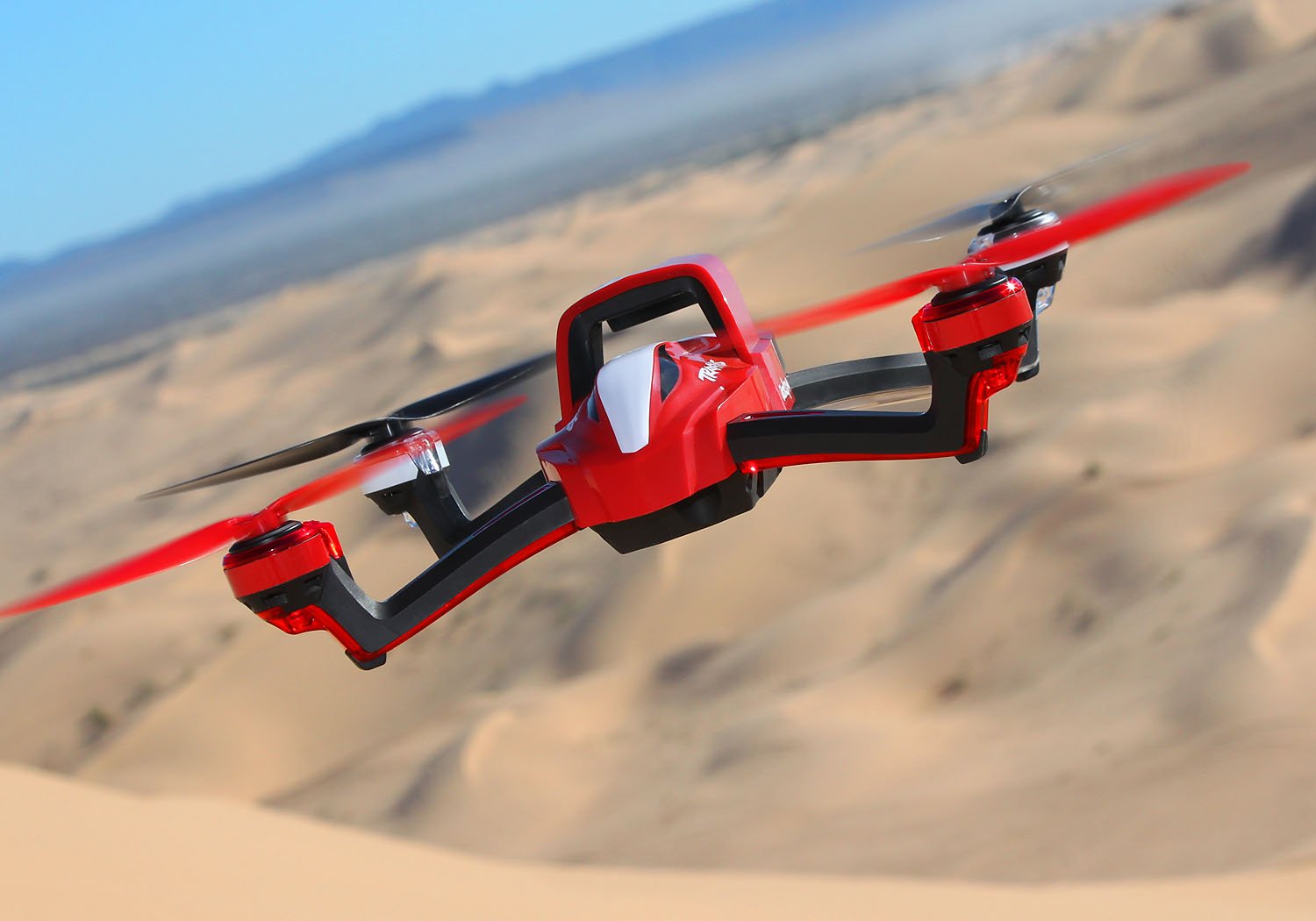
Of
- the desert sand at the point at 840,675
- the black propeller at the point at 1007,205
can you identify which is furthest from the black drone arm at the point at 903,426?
the desert sand at the point at 840,675

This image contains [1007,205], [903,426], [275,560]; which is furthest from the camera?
[1007,205]

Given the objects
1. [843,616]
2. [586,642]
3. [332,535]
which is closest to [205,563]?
[586,642]

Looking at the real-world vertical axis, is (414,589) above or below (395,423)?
below

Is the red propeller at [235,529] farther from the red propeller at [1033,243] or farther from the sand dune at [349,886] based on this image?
the sand dune at [349,886]

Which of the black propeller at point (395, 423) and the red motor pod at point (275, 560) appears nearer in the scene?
the black propeller at point (395, 423)

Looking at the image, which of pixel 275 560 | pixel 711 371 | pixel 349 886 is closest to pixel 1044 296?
pixel 711 371

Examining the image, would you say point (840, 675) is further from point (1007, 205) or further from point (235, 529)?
point (235, 529)

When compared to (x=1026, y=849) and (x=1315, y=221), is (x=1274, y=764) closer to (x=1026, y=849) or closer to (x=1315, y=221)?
(x=1026, y=849)
